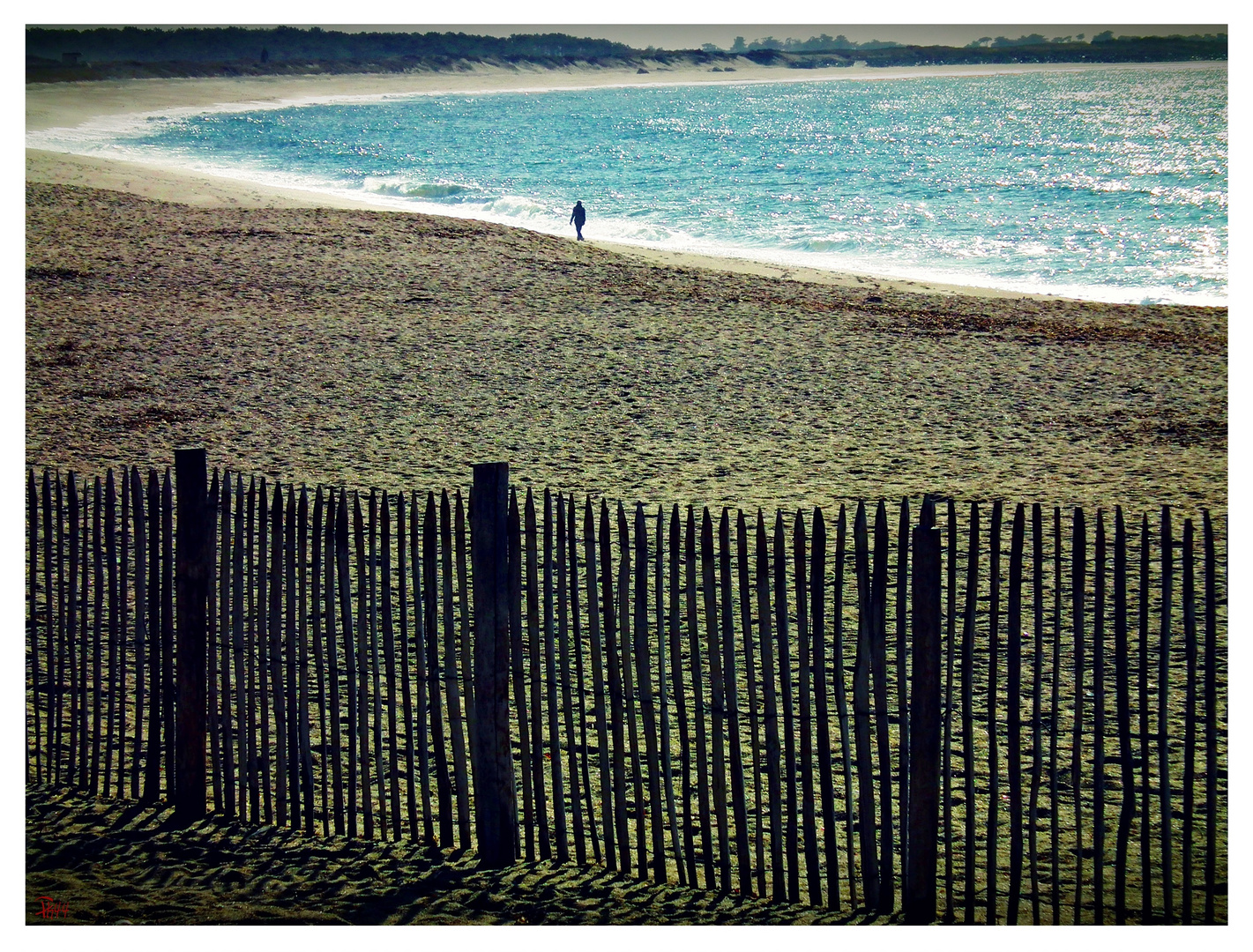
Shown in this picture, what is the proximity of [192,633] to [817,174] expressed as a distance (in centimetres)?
5634

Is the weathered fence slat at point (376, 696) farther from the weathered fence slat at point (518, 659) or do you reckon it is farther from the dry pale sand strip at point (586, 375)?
the dry pale sand strip at point (586, 375)

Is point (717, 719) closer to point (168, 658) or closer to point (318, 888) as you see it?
point (318, 888)

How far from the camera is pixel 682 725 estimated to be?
4516mm

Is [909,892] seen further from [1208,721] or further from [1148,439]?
[1148,439]

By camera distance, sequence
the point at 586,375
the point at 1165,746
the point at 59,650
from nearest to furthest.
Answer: the point at 1165,746 → the point at 59,650 → the point at 586,375

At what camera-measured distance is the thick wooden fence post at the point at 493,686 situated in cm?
458

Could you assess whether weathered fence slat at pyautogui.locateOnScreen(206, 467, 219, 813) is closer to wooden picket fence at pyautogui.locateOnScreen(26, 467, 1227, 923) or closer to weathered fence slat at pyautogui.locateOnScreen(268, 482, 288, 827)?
wooden picket fence at pyautogui.locateOnScreen(26, 467, 1227, 923)

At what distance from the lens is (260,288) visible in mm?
15922

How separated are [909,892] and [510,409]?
7990 millimetres

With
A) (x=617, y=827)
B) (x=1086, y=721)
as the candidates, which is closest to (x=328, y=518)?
(x=617, y=827)

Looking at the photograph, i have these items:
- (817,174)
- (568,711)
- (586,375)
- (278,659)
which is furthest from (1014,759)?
(817,174)
